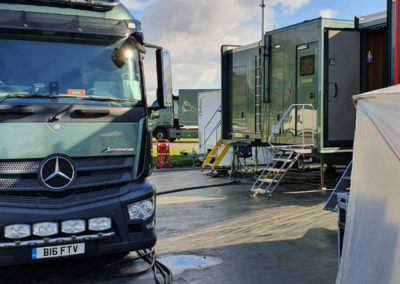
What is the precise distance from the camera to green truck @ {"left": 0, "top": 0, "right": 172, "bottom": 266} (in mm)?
4707

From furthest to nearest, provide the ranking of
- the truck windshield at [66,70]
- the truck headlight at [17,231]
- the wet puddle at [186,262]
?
the wet puddle at [186,262] → the truck windshield at [66,70] → the truck headlight at [17,231]

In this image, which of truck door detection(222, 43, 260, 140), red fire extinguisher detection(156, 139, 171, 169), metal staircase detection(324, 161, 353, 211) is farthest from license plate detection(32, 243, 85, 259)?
red fire extinguisher detection(156, 139, 171, 169)

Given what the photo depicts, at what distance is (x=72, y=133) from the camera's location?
4977mm

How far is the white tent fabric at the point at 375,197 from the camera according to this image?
3.31 metres

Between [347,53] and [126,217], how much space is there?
731 centimetres

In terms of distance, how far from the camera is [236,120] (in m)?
14.1

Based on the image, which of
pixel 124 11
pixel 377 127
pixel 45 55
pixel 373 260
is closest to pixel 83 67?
pixel 45 55

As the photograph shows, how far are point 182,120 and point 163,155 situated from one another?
14.2 metres

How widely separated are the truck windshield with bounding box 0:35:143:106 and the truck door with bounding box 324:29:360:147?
19.7 ft

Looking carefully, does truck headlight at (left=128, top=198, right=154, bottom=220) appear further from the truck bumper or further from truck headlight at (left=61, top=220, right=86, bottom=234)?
truck headlight at (left=61, top=220, right=86, bottom=234)

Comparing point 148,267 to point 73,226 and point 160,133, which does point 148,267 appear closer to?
point 73,226

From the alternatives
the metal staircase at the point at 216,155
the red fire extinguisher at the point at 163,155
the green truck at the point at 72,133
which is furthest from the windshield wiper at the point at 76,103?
the red fire extinguisher at the point at 163,155

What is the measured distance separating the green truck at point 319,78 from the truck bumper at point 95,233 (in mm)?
6231

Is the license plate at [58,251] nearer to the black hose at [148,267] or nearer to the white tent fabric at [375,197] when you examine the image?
the black hose at [148,267]
